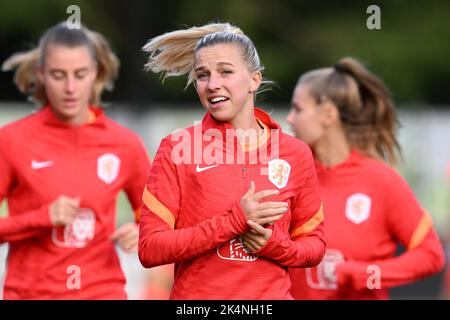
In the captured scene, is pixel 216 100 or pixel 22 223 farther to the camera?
pixel 22 223

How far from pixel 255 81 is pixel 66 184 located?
1.50m

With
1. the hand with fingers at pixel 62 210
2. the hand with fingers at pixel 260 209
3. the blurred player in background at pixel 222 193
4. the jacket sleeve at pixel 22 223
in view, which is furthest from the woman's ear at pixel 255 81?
the jacket sleeve at pixel 22 223

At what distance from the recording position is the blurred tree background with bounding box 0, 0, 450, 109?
1831cm

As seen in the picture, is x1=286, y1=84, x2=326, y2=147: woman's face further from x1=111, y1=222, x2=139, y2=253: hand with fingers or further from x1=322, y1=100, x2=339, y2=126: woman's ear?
x1=111, y1=222, x2=139, y2=253: hand with fingers

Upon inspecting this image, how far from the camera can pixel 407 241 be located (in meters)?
5.99

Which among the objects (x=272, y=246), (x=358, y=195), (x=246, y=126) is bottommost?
(x=272, y=246)

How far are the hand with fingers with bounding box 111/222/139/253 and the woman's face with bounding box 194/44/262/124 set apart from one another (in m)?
1.30

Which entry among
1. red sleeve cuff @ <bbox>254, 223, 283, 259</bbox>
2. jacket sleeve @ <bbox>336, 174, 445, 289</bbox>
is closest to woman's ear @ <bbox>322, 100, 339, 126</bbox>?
jacket sleeve @ <bbox>336, 174, 445, 289</bbox>

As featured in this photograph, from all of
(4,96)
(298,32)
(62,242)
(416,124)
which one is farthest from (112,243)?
(298,32)

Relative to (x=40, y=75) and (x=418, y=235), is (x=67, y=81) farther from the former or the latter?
(x=418, y=235)

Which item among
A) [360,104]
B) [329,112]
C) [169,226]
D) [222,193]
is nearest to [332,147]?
[329,112]

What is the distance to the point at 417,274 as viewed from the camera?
19.5ft

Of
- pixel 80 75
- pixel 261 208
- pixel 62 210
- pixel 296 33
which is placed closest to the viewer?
pixel 261 208

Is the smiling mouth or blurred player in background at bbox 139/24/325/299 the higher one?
the smiling mouth
